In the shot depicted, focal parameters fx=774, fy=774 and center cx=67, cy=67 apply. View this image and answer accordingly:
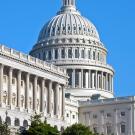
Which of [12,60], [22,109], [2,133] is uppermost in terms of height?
[12,60]

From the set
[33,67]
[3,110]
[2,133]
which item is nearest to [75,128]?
[3,110]

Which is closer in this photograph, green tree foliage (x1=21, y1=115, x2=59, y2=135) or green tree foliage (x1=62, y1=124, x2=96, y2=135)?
green tree foliage (x1=21, y1=115, x2=59, y2=135)

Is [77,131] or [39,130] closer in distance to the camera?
[39,130]

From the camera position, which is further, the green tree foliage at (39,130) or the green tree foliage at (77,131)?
the green tree foliage at (77,131)

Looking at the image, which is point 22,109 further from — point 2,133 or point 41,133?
point 2,133

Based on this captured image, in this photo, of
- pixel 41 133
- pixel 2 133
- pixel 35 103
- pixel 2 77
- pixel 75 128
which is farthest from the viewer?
pixel 35 103

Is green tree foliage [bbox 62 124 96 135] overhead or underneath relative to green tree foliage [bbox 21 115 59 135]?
overhead

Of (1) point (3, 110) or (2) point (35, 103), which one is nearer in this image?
(1) point (3, 110)

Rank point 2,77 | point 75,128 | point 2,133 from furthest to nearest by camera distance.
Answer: point 2,77 → point 75,128 → point 2,133

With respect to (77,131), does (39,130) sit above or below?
below

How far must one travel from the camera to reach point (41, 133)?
155 metres

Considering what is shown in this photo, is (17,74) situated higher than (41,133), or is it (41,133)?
(17,74)

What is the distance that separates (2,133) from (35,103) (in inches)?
2788

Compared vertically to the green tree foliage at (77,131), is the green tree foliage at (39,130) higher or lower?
lower
